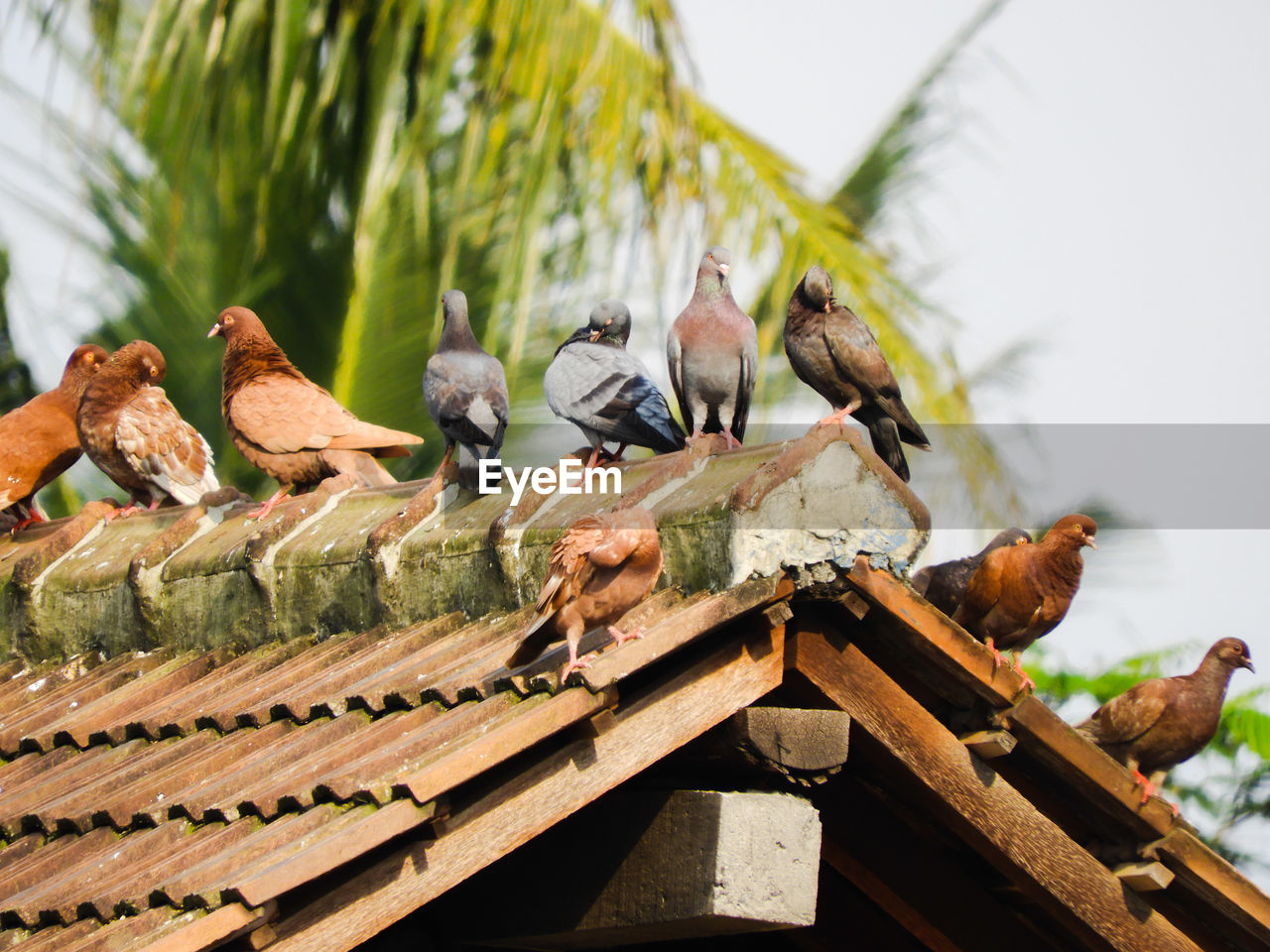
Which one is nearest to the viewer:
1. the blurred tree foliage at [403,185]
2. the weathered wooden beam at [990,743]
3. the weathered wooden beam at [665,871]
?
the weathered wooden beam at [665,871]

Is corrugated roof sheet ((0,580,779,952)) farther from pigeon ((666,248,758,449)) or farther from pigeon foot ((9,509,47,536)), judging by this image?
pigeon foot ((9,509,47,536))

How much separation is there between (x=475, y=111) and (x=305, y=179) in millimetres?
1254

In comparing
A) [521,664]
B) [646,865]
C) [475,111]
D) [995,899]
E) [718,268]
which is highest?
[475,111]

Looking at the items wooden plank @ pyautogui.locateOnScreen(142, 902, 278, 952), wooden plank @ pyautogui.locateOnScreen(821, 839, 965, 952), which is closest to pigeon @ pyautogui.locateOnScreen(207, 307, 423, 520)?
wooden plank @ pyautogui.locateOnScreen(821, 839, 965, 952)

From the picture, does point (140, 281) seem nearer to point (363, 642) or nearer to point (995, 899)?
point (363, 642)

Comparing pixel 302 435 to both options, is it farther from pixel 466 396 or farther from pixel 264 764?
pixel 264 764

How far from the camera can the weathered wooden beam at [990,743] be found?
301 cm

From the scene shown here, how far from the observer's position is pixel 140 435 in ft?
21.1

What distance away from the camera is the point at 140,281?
9.21m

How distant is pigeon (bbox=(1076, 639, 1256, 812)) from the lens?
4504 mm

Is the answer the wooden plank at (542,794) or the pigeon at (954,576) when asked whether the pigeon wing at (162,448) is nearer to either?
the pigeon at (954,576)

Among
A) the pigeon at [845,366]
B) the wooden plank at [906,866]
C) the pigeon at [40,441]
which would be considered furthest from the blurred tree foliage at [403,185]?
the wooden plank at [906,866]

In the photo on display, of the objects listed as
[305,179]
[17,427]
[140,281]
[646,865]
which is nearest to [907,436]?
[646,865]

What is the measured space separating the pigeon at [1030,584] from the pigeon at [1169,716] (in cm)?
35
